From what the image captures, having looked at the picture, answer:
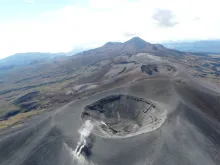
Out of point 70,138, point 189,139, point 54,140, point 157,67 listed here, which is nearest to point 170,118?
point 189,139

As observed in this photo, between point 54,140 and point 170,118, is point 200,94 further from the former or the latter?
point 54,140

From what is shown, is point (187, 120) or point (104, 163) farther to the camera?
point (187, 120)

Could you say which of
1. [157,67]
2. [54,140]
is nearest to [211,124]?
[54,140]

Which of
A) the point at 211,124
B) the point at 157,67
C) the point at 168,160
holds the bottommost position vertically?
the point at 157,67

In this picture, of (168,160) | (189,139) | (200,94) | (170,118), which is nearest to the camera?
(168,160)

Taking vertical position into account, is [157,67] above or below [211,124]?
below

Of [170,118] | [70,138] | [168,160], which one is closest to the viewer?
[168,160]

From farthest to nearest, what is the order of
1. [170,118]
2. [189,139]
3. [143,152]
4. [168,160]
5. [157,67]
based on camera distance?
1. [157,67]
2. [170,118]
3. [189,139]
4. [143,152]
5. [168,160]

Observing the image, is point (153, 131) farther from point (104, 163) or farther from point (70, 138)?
point (70, 138)

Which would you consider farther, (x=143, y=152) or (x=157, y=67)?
(x=157, y=67)
